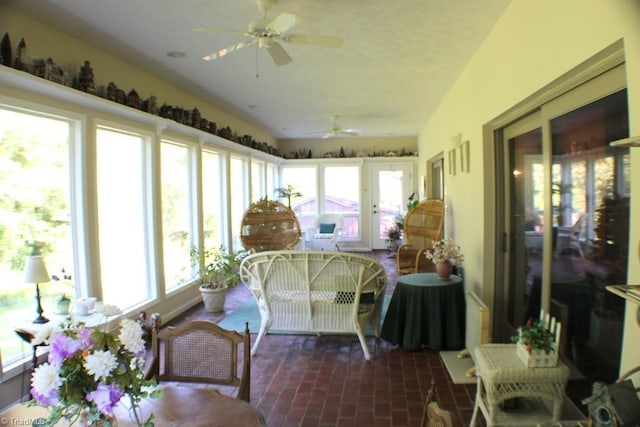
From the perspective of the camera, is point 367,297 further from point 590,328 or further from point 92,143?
point 92,143

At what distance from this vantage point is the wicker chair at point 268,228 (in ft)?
17.9

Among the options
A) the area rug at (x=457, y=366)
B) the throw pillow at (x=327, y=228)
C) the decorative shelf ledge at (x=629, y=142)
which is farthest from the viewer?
the throw pillow at (x=327, y=228)

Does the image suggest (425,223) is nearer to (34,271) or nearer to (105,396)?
(34,271)

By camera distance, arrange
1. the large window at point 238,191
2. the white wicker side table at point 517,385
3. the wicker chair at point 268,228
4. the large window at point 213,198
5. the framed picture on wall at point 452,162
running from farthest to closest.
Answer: the large window at point 238,191 < the large window at point 213,198 < the wicker chair at point 268,228 < the framed picture on wall at point 452,162 < the white wicker side table at point 517,385

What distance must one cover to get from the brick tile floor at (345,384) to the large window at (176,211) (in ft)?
5.51

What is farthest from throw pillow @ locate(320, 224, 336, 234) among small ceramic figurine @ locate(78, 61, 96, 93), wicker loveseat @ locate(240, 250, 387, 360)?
small ceramic figurine @ locate(78, 61, 96, 93)

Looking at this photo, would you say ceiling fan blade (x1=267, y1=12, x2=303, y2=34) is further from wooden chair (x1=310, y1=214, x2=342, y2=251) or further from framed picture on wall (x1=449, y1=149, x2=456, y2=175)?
wooden chair (x1=310, y1=214, x2=342, y2=251)

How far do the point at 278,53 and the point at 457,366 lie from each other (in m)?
2.72

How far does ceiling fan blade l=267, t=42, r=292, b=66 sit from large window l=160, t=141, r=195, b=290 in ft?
7.09

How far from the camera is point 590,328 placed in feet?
6.86

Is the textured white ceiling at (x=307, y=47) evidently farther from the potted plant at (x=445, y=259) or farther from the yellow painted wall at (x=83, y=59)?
the potted plant at (x=445, y=259)

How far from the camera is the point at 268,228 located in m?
5.56

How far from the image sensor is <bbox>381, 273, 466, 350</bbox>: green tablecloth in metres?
3.30

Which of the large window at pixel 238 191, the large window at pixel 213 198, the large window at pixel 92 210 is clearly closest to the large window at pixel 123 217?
the large window at pixel 92 210
